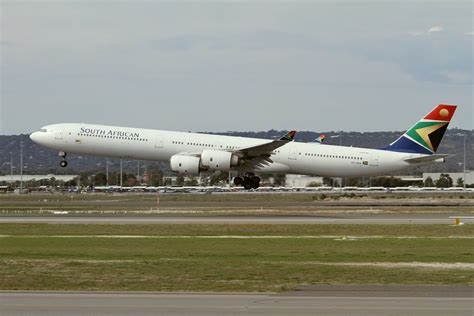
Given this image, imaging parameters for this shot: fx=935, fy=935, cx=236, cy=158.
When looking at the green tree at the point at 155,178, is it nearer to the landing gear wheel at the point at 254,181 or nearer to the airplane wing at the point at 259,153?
the landing gear wheel at the point at 254,181

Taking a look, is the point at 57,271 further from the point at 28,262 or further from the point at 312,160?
the point at 312,160

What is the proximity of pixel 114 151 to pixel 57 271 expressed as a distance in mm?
35473

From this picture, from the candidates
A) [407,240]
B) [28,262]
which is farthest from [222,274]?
[407,240]

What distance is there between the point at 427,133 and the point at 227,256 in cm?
3579

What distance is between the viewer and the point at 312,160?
61.4 m

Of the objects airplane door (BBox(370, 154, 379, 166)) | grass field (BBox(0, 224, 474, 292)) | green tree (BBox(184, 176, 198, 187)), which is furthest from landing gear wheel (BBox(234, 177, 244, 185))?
green tree (BBox(184, 176, 198, 187))

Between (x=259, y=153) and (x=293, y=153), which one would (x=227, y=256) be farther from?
(x=293, y=153)

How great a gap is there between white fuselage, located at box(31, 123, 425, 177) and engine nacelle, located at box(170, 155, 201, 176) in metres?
2.09

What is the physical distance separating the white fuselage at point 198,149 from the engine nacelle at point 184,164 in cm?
209

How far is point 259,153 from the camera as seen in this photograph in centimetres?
6009

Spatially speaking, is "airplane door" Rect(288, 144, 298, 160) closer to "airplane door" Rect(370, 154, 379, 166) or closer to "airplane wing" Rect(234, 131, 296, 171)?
"airplane wing" Rect(234, 131, 296, 171)

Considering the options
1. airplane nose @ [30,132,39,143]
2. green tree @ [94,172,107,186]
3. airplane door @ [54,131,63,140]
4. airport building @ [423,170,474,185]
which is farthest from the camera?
green tree @ [94,172,107,186]

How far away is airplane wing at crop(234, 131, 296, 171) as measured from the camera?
193 ft

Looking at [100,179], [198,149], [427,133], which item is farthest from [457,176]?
[198,149]
